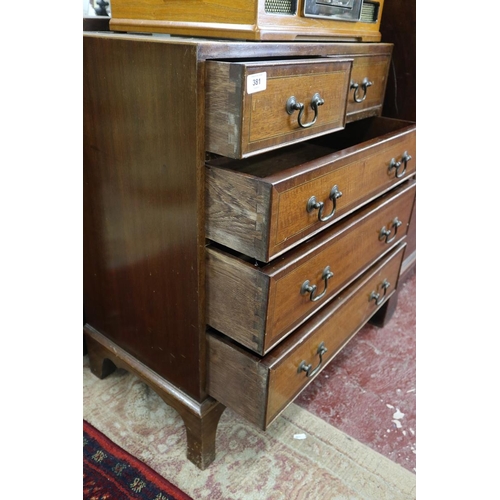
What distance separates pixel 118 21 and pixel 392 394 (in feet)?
3.82

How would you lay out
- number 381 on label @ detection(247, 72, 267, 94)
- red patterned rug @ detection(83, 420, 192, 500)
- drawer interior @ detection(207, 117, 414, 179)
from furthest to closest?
1. drawer interior @ detection(207, 117, 414, 179)
2. red patterned rug @ detection(83, 420, 192, 500)
3. number 381 on label @ detection(247, 72, 267, 94)

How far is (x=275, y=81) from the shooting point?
0.71 metres

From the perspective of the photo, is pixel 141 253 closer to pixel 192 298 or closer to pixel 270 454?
pixel 192 298

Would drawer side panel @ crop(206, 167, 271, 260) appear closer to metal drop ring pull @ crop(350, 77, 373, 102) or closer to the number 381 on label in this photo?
the number 381 on label

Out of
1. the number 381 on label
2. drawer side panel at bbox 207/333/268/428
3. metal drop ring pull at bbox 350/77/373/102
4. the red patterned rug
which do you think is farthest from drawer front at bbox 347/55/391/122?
the red patterned rug

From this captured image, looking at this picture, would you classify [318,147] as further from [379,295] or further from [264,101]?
[264,101]

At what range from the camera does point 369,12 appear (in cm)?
107

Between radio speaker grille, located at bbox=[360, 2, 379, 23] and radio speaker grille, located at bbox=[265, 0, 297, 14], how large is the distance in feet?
1.03

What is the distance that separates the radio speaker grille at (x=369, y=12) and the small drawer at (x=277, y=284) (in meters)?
0.45

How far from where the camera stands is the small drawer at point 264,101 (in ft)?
2.19

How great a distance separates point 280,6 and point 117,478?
3.32ft

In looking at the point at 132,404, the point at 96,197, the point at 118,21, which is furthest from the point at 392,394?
the point at 118,21

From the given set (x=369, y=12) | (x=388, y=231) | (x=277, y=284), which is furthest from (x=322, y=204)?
(x=369, y=12)

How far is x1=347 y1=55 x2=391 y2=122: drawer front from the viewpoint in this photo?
103cm
